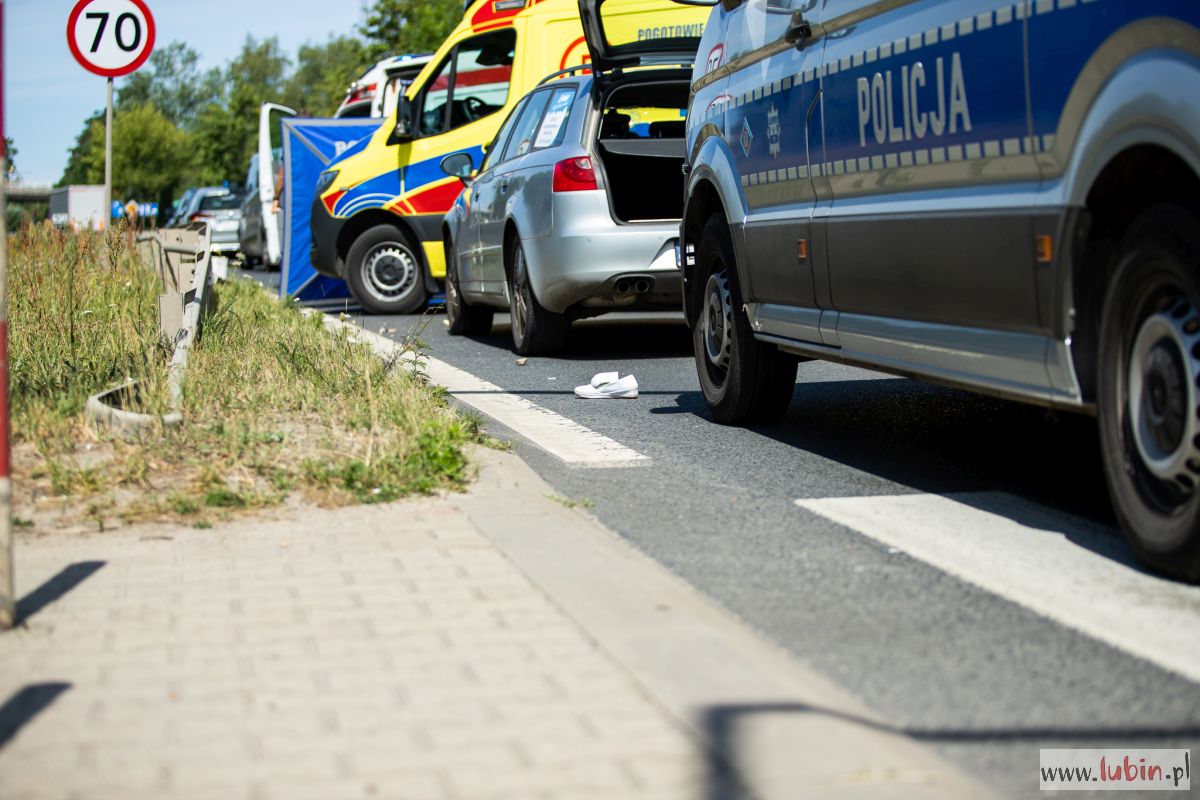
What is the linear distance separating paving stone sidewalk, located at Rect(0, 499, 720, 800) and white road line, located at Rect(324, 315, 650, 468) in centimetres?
191

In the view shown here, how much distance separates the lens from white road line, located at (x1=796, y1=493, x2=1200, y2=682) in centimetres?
388

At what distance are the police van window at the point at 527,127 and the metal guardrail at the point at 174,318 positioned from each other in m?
2.35

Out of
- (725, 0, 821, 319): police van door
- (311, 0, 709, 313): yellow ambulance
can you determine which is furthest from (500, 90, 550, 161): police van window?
(725, 0, 821, 319): police van door

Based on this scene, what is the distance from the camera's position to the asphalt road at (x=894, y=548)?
3.32 m

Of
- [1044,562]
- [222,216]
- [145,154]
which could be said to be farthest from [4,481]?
[145,154]

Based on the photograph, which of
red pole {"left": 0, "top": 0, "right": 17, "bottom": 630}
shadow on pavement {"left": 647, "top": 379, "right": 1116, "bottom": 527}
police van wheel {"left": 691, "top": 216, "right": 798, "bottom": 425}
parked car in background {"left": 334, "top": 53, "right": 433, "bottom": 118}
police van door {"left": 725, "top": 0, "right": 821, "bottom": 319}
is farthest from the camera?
parked car in background {"left": 334, "top": 53, "right": 433, "bottom": 118}

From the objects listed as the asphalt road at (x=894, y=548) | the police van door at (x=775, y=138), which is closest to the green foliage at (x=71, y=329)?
the asphalt road at (x=894, y=548)

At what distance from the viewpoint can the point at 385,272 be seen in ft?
54.1

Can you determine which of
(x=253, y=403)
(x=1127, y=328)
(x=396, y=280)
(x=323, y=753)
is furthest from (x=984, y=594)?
(x=396, y=280)

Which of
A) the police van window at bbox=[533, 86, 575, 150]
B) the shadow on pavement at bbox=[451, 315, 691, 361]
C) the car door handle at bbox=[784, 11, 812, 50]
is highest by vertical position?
the police van window at bbox=[533, 86, 575, 150]

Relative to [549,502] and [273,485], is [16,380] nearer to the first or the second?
[273,485]

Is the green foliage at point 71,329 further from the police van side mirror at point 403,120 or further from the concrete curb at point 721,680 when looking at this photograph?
the police van side mirror at point 403,120

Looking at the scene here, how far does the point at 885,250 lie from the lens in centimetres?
569

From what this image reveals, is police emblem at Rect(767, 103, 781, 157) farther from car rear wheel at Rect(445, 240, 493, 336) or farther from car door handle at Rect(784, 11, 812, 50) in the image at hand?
car rear wheel at Rect(445, 240, 493, 336)
